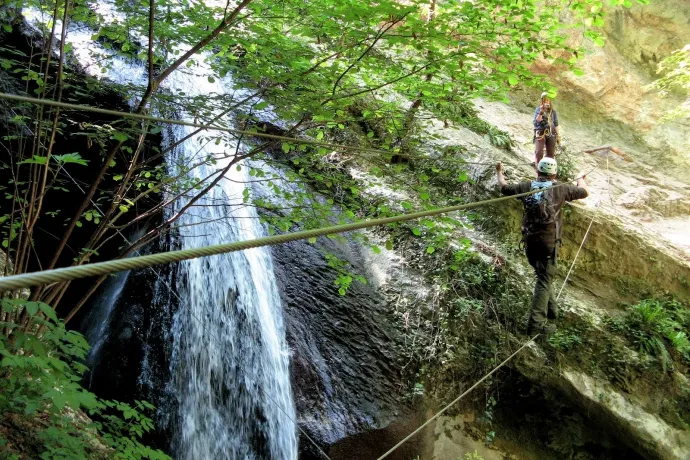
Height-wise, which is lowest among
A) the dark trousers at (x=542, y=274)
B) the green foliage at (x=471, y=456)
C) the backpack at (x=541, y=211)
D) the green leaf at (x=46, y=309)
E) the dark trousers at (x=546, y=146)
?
the green foliage at (x=471, y=456)

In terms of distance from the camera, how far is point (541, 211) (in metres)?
4.95

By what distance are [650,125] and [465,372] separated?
9899 mm

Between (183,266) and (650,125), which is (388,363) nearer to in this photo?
(183,266)

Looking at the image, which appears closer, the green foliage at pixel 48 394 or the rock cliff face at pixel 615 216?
the green foliage at pixel 48 394

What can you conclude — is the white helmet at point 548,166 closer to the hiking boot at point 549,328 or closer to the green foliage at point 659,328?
the hiking boot at point 549,328

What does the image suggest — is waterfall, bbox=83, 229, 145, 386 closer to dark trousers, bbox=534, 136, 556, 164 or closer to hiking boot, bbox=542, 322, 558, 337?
hiking boot, bbox=542, 322, 558, 337

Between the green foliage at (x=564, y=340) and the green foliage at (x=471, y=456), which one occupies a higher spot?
the green foliage at (x=564, y=340)

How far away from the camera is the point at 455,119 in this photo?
4230 mm

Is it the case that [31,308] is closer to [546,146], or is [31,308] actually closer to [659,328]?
[659,328]

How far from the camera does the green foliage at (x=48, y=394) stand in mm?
2211

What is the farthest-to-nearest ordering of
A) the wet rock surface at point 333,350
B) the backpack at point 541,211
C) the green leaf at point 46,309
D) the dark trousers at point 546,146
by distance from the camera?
the dark trousers at point 546,146 < the wet rock surface at point 333,350 < the backpack at point 541,211 < the green leaf at point 46,309

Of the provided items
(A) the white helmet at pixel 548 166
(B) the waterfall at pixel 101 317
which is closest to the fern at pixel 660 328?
(A) the white helmet at pixel 548 166

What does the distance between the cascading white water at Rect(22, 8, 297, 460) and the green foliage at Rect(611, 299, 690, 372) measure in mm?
4746

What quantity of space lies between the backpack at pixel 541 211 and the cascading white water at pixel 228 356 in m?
3.15
